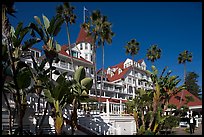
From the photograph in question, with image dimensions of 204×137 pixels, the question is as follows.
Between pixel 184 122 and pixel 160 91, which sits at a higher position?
pixel 160 91

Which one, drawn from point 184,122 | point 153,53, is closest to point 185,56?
point 153,53

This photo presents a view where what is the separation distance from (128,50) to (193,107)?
14.1 meters

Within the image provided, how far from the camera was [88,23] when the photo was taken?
111ft

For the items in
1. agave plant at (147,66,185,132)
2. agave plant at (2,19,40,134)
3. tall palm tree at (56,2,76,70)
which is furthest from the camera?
tall palm tree at (56,2,76,70)

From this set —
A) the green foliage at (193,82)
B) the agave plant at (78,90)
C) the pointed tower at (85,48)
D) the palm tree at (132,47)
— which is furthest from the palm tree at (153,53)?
the green foliage at (193,82)

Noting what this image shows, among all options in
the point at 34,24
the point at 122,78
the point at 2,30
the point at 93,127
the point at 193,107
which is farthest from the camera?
the point at 122,78

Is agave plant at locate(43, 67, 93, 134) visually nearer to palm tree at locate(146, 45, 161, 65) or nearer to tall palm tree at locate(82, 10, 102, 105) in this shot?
tall palm tree at locate(82, 10, 102, 105)

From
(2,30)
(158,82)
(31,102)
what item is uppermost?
(2,30)

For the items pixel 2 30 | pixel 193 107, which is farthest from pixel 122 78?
pixel 2 30

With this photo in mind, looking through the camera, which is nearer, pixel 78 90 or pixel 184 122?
pixel 78 90

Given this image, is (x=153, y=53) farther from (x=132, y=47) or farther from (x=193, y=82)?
(x=193, y=82)

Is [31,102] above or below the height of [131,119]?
above

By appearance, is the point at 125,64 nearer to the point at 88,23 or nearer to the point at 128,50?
the point at 128,50

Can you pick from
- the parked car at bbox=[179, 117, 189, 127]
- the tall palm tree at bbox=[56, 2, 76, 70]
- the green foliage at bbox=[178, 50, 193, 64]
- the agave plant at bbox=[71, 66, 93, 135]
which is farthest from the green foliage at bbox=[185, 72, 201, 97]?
the agave plant at bbox=[71, 66, 93, 135]
